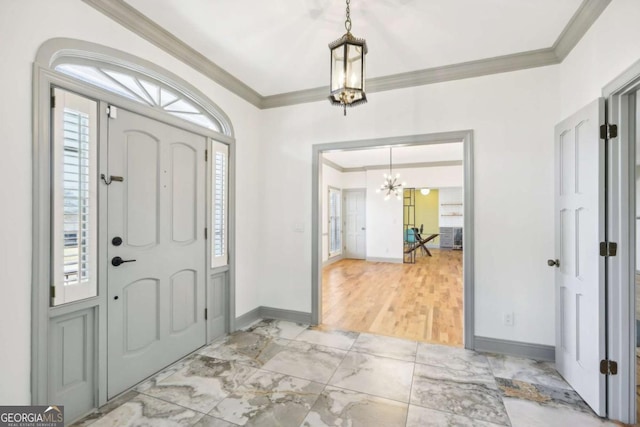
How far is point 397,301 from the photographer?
14.5ft

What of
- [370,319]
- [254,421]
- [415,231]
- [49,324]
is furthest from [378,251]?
[49,324]

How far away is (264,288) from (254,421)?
6.22 ft

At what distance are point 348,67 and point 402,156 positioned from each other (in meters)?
5.86

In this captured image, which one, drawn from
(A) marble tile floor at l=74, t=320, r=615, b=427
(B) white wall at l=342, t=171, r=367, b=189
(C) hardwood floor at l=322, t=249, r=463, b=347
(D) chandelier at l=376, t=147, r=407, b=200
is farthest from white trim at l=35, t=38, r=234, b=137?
(B) white wall at l=342, t=171, r=367, b=189

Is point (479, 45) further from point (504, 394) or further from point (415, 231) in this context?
point (415, 231)

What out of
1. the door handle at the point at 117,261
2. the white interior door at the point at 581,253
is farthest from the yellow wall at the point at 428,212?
Answer: the door handle at the point at 117,261

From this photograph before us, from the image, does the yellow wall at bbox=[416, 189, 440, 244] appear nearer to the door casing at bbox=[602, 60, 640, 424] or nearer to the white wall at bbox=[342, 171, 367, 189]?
the white wall at bbox=[342, 171, 367, 189]

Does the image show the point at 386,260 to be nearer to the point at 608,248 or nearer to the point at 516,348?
the point at 516,348

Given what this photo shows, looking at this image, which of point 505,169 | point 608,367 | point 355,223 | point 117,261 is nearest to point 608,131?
point 505,169

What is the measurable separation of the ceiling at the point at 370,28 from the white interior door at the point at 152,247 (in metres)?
0.84

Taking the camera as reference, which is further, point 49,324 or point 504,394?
point 504,394

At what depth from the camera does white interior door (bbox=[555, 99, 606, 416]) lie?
6.13 feet

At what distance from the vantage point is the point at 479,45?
2.51m

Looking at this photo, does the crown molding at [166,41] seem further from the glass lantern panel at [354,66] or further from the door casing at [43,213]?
the glass lantern panel at [354,66]
